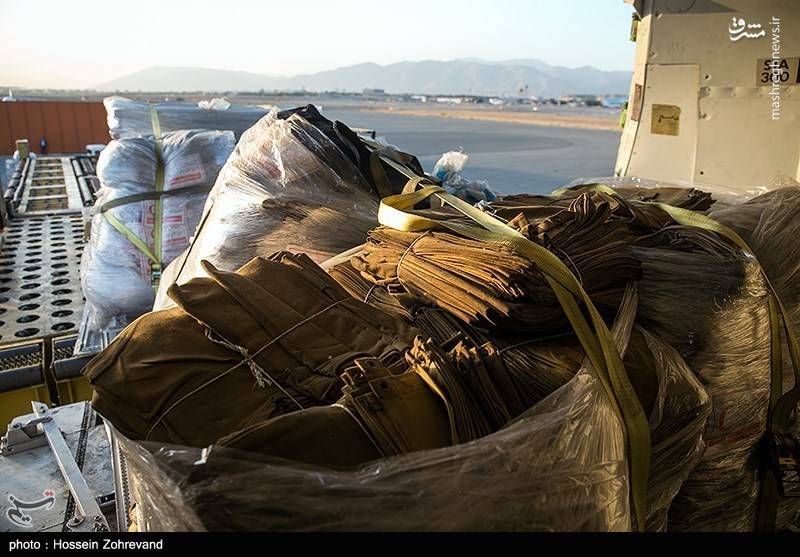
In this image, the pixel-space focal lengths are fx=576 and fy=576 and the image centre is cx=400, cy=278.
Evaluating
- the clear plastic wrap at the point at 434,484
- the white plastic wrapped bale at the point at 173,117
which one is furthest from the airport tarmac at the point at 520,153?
the clear plastic wrap at the point at 434,484

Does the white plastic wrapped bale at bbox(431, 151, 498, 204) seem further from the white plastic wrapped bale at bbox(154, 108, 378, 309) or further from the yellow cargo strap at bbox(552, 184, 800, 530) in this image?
the yellow cargo strap at bbox(552, 184, 800, 530)

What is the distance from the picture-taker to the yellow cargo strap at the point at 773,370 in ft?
4.88

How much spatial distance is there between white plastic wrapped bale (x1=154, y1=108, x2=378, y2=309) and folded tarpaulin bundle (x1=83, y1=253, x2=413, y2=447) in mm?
726

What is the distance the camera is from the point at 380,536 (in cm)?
83

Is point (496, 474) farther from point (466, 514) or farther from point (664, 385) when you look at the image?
point (664, 385)

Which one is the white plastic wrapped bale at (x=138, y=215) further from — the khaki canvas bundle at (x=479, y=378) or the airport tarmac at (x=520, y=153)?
the airport tarmac at (x=520, y=153)

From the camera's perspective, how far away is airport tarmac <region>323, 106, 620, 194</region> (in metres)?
9.84

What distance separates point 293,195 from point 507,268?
1.34m

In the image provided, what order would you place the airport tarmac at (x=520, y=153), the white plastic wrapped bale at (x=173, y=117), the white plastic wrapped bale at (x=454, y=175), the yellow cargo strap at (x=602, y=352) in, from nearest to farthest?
the yellow cargo strap at (x=602, y=352), the white plastic wrapped bale at (x=454, y=175), the white plastic wrapped bale at (x=173, y=117), the airport tarmac at (x=520, y=153)

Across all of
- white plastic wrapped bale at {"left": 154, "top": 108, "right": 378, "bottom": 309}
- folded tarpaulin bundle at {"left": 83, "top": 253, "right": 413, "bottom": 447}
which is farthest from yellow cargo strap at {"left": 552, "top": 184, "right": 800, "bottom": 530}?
white plastic wrapped bale at {"left": 154, "top": 108, "right": 378, "bottom": 309}

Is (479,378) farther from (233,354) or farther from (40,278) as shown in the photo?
(40,278)

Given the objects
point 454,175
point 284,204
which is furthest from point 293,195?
point 454,175

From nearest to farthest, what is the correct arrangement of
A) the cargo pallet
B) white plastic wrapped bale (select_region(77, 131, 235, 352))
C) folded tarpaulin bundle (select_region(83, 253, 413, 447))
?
folded tarpaulin bundle (select_region(83, 253, 413, 447))
the cargo pallet
white plastic wrapped bale (select_region(77, 131, 235, 352))

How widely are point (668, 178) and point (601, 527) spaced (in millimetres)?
3134
